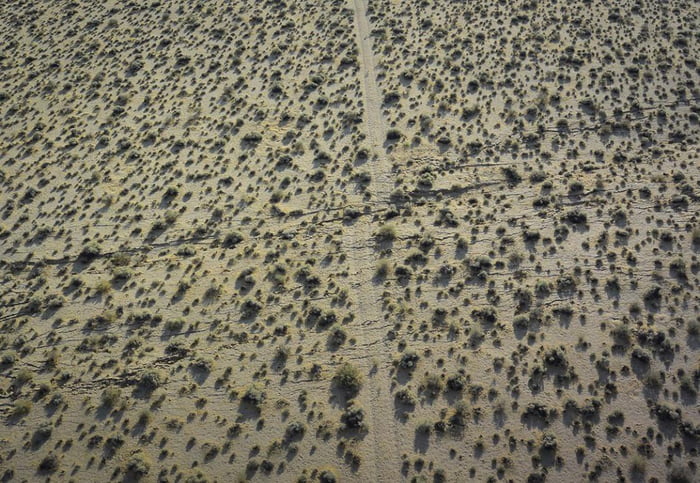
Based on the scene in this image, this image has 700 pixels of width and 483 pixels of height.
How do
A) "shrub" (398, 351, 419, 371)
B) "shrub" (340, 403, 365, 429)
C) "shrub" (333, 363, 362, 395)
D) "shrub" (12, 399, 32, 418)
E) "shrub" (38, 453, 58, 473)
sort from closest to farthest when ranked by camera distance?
"shrub" (38, 453, 58, 473) → "shrub" (340, 403, 365, 429) → "shrub" (12, 399, 32, 418) → "shrub" (333, 363, 362, 395) → "shrub" (398, 351, 419, 371)

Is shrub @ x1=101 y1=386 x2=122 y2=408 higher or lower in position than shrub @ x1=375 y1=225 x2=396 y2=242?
lower

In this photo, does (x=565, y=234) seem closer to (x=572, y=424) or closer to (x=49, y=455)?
(x=572, y=424)

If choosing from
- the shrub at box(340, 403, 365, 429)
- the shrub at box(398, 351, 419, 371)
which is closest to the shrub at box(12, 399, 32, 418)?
the shrub at box(340, 403, 365, 429)

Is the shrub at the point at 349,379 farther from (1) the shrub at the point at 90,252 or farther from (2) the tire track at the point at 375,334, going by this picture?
(1) the shrub at the point at 90,252

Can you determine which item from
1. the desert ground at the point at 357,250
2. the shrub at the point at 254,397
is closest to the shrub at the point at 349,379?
the desert ground at the point at 357,250

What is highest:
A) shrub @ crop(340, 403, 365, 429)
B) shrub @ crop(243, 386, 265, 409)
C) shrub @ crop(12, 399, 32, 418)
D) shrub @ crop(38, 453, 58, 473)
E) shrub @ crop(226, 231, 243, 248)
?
shrub @ crop(226, 231, 243, 248)

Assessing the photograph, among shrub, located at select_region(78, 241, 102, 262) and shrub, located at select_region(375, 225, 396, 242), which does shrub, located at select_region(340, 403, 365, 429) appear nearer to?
shrub, located at select_region(375, 225, 396, 242)

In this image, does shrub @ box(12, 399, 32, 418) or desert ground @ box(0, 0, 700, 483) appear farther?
shrub @ box(12, 399, 32, 418)

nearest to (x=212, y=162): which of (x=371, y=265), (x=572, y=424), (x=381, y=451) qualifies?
(x=371, y=265)

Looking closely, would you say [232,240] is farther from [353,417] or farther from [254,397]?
[353,417]
